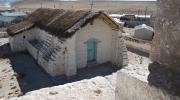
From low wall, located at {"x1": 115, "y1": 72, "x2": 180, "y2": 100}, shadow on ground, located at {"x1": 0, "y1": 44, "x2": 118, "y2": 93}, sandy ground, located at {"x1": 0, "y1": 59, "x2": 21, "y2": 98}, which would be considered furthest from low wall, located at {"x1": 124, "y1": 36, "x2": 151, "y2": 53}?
low wall, located at {"x1": 115, "y1": 72, "x2": 180, "y2": 100}

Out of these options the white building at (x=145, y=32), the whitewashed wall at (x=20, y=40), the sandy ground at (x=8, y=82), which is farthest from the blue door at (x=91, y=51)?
the white building at (x=145, y=32)

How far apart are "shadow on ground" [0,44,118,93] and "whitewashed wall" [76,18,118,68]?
0.61m

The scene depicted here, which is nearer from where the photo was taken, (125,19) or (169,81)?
(169,81)

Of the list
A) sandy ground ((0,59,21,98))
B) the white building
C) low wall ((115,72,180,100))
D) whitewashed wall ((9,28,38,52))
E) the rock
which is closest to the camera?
the rock

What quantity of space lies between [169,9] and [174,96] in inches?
32.3

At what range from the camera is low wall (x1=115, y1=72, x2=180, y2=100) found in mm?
2309

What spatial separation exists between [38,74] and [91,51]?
4.03 metres

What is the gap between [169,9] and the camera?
88.5 inches

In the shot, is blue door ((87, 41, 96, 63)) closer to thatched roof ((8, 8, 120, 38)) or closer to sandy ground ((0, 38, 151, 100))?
sandy ground ((0, 38, 151, 100))

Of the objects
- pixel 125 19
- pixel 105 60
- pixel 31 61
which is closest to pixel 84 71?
pixel 105 60

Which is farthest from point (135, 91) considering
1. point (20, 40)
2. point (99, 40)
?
point (20, 40)

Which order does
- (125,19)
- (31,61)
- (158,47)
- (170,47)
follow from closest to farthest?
(170,47) → (158,47) → (31,61) → (125,19)

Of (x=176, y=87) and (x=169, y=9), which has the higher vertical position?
(x=169, y=9)

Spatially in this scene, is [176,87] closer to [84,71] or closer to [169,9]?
[169,9]
